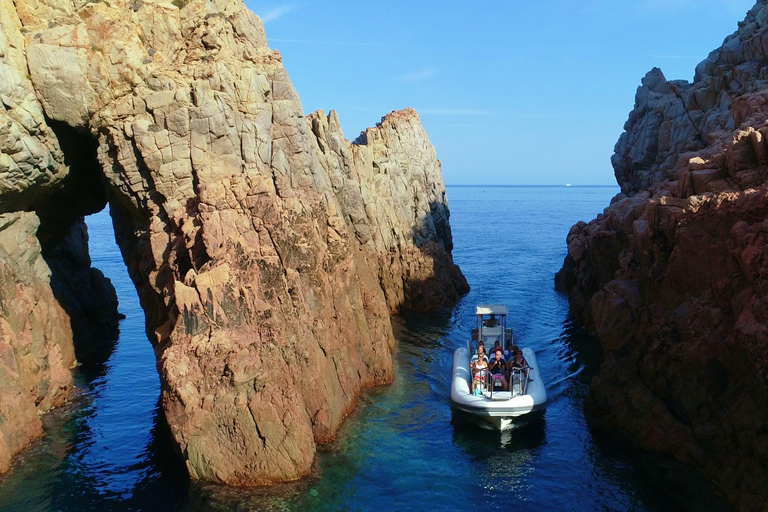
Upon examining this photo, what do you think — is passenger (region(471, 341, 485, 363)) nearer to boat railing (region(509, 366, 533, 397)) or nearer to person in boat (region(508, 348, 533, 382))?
person in boat (region(508, 348, 533, 382))

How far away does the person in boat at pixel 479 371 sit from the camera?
1056 inches

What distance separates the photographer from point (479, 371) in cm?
2744

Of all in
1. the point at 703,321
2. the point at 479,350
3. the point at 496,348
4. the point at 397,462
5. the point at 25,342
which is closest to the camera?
the point at 703,321

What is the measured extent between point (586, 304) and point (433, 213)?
16656mm

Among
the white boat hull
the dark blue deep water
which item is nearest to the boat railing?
the white boat hull

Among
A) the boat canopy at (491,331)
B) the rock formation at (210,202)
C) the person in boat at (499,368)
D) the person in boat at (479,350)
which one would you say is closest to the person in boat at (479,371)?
the person in boat at (499,368)

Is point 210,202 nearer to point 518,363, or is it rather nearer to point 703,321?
point 518,363

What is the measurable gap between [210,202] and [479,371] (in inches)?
521

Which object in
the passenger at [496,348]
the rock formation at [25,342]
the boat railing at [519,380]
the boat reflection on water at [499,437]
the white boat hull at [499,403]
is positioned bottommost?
the boat reflection on water at [499,437]

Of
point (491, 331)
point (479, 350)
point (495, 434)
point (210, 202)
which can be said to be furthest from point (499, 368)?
point (210, 202)

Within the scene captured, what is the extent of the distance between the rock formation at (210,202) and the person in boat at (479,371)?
4.79 meters

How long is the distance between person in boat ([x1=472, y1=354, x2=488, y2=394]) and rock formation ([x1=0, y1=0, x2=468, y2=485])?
479 cm

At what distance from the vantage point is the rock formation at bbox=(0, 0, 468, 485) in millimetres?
20859

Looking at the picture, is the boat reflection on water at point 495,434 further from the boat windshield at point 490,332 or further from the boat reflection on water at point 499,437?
the boat windshield at point 490,332
